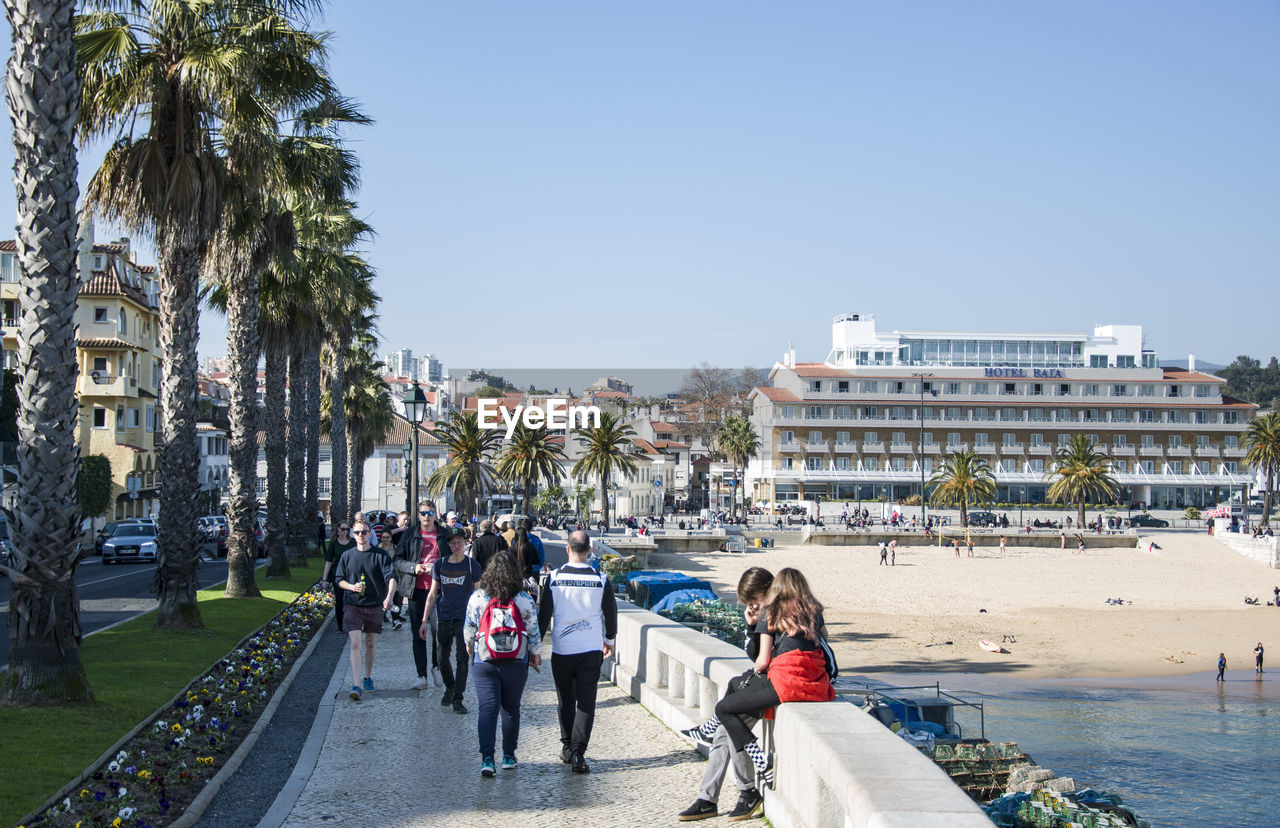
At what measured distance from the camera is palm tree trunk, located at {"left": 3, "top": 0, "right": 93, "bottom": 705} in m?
9.95

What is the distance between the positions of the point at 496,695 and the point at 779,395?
313 feet

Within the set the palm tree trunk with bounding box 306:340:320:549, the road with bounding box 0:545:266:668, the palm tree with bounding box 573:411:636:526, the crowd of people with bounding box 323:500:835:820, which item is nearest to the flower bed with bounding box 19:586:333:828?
the crowd of people with bounding box 323:500:835:820

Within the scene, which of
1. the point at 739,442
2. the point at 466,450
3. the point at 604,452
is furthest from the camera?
the point at 739,442

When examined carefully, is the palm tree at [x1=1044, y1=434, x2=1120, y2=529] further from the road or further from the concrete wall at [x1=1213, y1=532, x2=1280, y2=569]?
the road

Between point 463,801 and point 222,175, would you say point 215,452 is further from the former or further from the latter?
point 463,801

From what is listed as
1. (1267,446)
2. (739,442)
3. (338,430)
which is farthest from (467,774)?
(1267,446)

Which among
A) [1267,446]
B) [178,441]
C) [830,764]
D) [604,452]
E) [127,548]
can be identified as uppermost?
[1267,446]

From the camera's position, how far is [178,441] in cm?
1656

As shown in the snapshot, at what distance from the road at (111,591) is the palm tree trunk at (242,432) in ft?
6.79

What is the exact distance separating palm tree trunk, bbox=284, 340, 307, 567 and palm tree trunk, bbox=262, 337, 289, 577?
134 centimetres

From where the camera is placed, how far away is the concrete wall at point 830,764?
188 inches

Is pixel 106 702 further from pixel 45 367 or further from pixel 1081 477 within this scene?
Result: pixel 1081 477

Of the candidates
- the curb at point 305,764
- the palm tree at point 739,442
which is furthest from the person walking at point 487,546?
the palm tree at point 739,442

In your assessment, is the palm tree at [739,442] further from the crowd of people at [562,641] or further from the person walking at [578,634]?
the person walking at [578,634]
